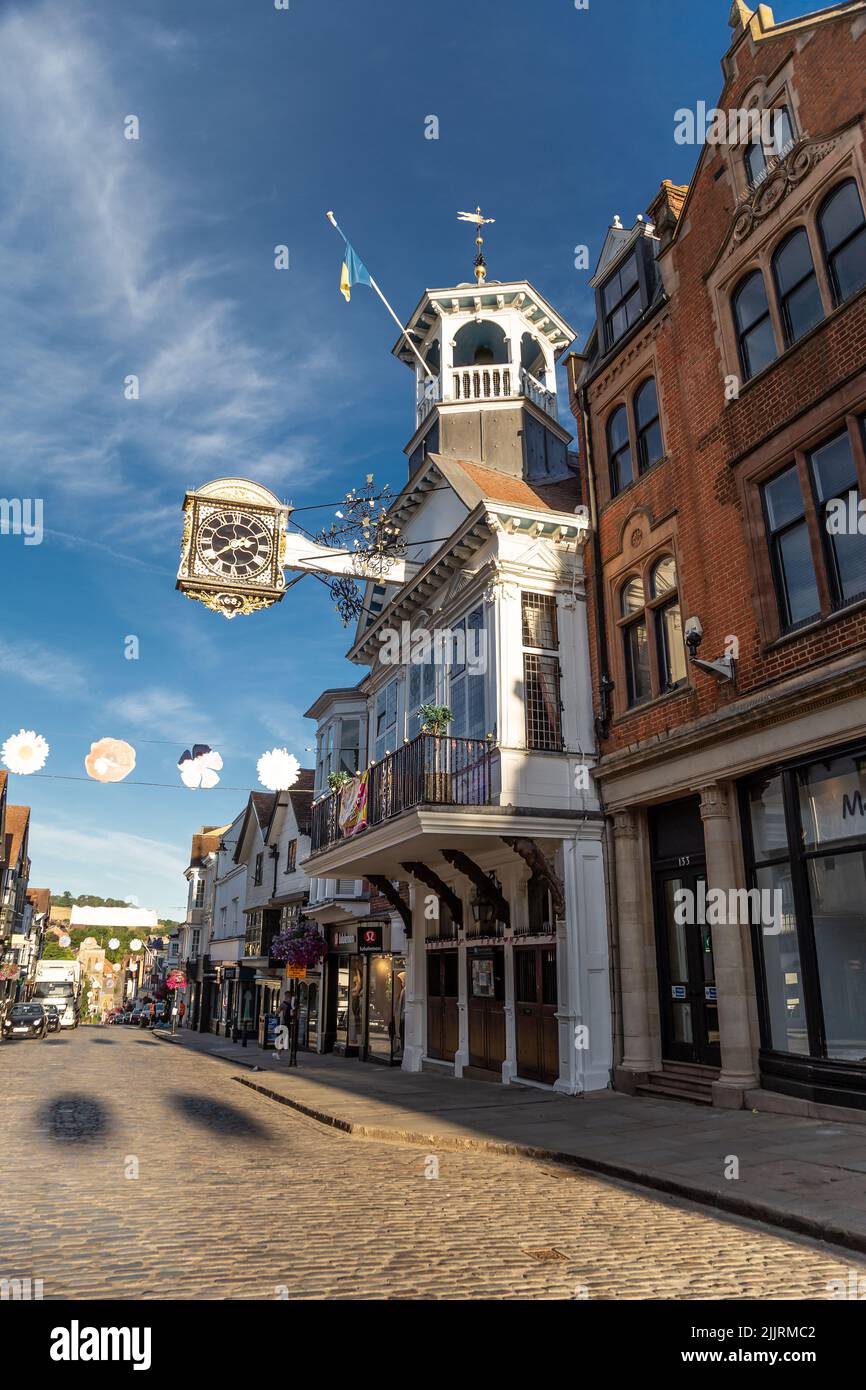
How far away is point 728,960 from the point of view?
37.7ft

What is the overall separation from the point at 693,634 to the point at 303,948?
1660 cm

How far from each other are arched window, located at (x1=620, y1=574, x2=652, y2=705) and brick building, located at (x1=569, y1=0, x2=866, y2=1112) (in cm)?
4

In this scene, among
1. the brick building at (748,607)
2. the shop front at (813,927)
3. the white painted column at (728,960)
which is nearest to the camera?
the shop front at (813,927)

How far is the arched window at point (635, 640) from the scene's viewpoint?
14453 millimetres

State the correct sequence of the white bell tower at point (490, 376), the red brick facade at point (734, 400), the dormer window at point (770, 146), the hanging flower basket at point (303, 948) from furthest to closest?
1. the hanging flower basket at point (303, 948)
2. the white bell tower at point (490, 376)
3. the dormer window at point (770, 146)
4. the red brick facade at point (734, 400)

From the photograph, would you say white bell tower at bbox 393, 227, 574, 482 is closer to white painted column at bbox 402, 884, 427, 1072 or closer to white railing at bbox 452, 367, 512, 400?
white railing at bbox 452, 367, 512, 400

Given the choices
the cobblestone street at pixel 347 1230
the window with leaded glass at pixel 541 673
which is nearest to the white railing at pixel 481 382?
the window with leaded glass at pixel 541 673

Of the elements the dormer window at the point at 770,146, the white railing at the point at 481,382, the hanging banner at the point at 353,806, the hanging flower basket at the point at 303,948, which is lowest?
the hanging flower basket at the point at 303,948

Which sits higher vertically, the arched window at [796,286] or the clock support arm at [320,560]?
the arched window at [796,286]

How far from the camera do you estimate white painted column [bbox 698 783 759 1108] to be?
1116 cm

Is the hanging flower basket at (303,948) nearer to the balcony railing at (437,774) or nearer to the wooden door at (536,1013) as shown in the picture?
the balcony railing at (437,774)

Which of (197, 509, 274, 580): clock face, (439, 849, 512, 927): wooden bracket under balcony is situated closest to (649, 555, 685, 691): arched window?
(439, 849, 512, 927): wooden bracket under balcony

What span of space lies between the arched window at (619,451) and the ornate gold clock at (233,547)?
19.3ft
